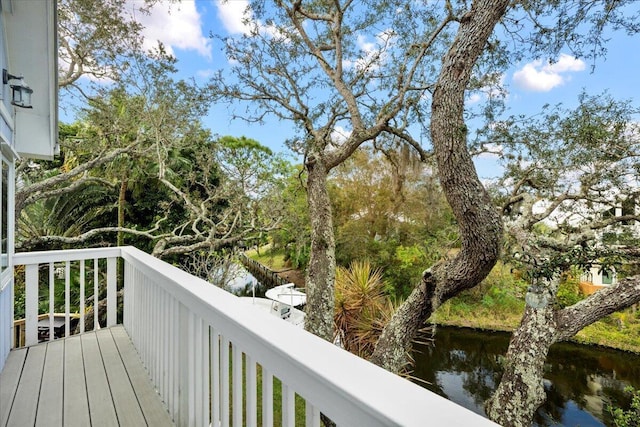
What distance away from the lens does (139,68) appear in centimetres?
723

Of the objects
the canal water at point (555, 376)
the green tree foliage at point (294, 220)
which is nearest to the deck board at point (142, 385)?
the green tree foliage at point (294, 220)

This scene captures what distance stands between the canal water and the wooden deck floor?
6.84 meters

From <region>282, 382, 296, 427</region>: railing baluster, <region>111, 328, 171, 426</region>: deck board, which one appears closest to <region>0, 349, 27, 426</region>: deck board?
<region>111, 328, 171, 426</region>: deck board

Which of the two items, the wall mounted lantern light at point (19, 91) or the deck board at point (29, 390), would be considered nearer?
the deck board at point (29, 390)

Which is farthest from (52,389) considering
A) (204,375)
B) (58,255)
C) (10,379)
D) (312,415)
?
(312,415)

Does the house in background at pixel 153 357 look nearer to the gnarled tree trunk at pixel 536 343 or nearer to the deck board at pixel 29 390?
the deck board at pixel 29 390

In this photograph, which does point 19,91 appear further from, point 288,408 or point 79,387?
point 288,408

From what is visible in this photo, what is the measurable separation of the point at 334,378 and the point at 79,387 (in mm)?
2610

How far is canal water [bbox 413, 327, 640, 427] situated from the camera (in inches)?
320

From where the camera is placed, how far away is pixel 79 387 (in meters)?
2.48

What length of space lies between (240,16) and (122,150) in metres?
3.58

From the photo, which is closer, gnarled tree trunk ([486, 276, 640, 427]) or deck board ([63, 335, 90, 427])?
deck board ([63, 335, 90, 427])

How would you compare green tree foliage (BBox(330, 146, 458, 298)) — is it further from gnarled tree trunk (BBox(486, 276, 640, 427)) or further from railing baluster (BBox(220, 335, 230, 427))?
railing baluster (BBox(220, 335, 230, 427))

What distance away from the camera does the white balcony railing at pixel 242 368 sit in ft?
2.19
